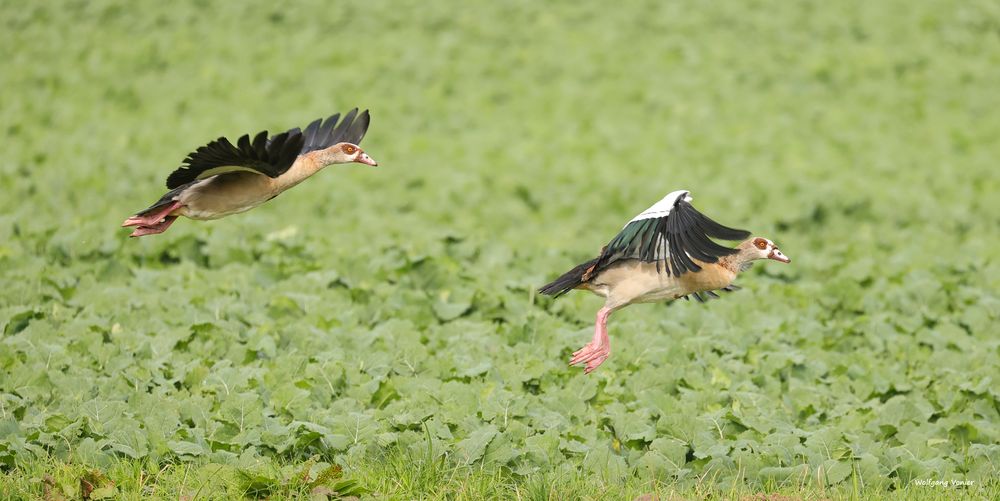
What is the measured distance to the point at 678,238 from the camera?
6172mm

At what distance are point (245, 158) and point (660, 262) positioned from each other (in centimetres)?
233

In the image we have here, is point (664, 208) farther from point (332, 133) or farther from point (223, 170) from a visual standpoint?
point (223, 170)

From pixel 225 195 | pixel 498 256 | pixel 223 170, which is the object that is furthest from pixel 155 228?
pixel 498 256

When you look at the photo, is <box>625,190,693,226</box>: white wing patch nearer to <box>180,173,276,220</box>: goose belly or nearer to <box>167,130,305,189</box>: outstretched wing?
<box>167,130,305,189</box>: outstretched wing

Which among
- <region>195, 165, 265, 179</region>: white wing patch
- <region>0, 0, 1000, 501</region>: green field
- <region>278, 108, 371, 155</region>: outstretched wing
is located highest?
<region>278, 108, 371, 155</region>: outstretched wing

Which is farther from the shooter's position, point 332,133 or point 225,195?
point 332,133

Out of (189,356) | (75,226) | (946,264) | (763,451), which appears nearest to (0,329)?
(189,356)

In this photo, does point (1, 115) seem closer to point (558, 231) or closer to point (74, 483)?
point (558, 231)

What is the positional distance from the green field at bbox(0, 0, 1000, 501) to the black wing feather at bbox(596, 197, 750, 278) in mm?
1391

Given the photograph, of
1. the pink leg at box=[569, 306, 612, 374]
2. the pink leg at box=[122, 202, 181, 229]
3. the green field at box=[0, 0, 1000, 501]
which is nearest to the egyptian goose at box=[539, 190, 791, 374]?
the pink leg at box=[569, 306, 612, 374]

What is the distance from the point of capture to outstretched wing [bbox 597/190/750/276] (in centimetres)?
612

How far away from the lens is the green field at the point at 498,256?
7.04 metres

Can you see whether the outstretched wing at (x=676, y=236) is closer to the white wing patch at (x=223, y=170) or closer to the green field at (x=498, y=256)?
the green field at (x=498, y=256)

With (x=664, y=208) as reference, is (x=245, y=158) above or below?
above
